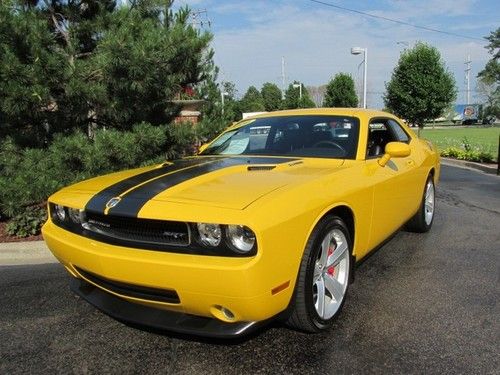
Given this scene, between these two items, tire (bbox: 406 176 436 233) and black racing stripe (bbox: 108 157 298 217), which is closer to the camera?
black racing stripe (bbox: 108 157 298 217)

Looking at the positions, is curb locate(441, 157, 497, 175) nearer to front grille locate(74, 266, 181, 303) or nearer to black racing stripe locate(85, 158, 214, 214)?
black racing stripe locate(85, 158, 214, 214)

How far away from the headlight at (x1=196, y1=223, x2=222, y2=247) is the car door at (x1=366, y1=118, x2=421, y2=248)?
1.61 m

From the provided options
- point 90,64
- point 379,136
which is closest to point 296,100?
point 90,64

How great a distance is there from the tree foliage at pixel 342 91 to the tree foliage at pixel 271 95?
1868 centimetres

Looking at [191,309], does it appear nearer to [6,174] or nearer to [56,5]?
[6,174]

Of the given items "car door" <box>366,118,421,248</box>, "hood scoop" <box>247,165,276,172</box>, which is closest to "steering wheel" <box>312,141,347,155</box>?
"car door" <box>366,118,421,248</box>

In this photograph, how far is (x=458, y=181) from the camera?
36.2 feet

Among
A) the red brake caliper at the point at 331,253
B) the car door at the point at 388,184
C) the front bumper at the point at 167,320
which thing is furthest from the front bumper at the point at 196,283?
the car door at the point at 388,184

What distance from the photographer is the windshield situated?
13.5ft

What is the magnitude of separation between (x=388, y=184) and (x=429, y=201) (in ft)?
6.88

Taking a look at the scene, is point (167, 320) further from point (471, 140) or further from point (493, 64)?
point (493, 64)

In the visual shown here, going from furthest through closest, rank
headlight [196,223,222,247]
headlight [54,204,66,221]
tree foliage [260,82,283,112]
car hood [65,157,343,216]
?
tree foliage [260,82,283,112] < headlight [54,204,66,221] < car hood [65,157,343,216] < headlight [196,223,222,247]

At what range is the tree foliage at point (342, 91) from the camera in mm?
44531

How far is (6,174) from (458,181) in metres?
8.93
